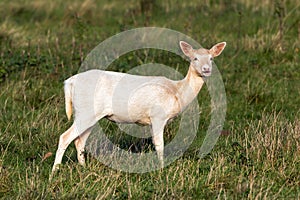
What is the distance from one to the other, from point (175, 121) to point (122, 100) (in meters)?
1.91

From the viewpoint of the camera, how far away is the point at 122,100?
267 inches

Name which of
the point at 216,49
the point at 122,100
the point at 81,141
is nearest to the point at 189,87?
the point at 216,49

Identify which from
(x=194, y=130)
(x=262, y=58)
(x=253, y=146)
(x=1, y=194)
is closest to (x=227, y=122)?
(x=194, y=130)

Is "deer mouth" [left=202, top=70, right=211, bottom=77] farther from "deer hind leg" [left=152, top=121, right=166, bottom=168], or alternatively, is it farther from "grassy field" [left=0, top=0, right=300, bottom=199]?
"grassy field" [left=0, top=0, right=300, bottom=199]

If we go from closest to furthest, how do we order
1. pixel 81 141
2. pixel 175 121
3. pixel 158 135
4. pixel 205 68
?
pixel 205 68 < pixel 158 135 < pixel 81 141 < pixel 175 121

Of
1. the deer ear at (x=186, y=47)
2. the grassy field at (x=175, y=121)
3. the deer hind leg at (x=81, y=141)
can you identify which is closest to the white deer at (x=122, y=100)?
the deer ear at (x=186, y=47)

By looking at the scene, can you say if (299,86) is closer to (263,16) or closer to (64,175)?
(263,16)

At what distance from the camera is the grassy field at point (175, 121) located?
6125 millimetres

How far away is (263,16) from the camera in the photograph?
13.8m

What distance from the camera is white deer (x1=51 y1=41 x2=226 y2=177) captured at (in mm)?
6789

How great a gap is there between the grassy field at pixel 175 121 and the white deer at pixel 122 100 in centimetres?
37

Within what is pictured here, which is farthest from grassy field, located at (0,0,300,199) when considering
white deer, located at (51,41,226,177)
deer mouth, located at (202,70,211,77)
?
deer mouth, located at (202,70,211,77)

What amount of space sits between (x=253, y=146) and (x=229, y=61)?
434 cm

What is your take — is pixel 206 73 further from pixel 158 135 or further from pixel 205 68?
pixel 158 135
